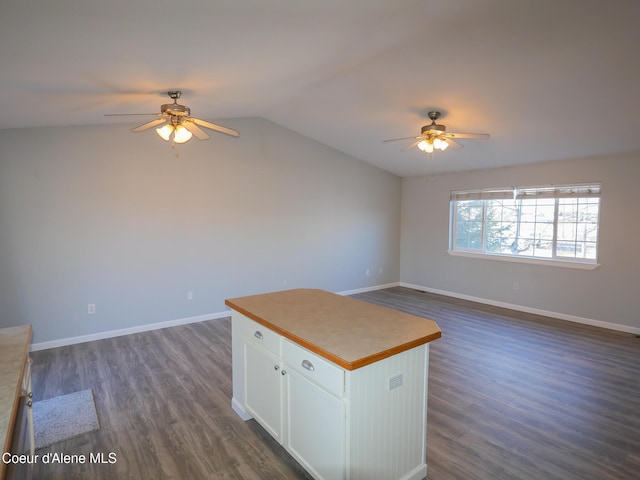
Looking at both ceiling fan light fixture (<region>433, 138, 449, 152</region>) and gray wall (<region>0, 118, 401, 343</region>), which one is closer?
ceiling fan light fixture (<region>433, 138, 449, 152</region>)

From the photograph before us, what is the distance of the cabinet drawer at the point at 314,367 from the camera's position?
5.48 feet

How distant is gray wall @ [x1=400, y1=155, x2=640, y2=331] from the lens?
4.44 metres

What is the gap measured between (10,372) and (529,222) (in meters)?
6.02

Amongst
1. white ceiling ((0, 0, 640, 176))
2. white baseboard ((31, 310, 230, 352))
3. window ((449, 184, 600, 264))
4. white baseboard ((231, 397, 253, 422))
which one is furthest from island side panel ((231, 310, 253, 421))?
window ((449, 184, 600, 264))

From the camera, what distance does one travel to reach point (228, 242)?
16.8 ft

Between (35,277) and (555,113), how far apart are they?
5722mm

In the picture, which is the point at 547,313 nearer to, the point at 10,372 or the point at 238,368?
the point at 238,368

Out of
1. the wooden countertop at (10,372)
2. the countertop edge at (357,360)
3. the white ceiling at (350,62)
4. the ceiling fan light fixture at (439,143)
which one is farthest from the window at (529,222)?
the wooden countertop at (10,372)

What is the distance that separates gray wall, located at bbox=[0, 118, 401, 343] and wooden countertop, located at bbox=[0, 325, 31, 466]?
7.99 ft

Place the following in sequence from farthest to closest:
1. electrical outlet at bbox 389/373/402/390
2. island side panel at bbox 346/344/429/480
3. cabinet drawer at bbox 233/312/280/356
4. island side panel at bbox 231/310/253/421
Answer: island side panel at bbox 231/310/253/421 < cabinet drawer at bbox 233/312/280/356 < electrical outlet at bbox 389/373/402/390 < island side panel at bbox 346/344/429/480

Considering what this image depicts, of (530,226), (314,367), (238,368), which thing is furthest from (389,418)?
(530,226)

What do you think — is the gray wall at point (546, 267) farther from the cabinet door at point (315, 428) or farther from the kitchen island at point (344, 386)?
the cabinet door at point (315, 428)

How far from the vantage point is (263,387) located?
231 centimetres

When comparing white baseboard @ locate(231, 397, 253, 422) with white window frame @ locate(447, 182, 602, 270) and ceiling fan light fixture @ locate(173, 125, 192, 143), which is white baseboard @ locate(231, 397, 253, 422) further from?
white window frame @ locate(447, 182, 602, 270)
